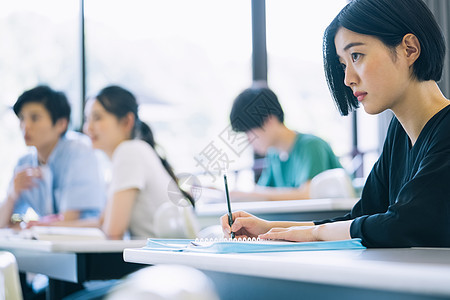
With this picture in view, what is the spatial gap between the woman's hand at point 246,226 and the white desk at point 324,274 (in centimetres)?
42

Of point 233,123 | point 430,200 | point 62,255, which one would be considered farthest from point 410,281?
point 233,123

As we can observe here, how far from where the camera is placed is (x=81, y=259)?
1.92 metres

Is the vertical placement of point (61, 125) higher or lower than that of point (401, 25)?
lower

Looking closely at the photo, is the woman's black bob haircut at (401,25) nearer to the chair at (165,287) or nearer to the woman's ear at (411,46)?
the woman's ear at (411,46)

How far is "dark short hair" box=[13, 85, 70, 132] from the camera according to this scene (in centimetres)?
350

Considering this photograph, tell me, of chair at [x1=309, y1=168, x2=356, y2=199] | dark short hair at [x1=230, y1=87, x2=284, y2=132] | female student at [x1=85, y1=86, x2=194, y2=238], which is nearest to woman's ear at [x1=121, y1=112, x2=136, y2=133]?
female student at [x1=85, y1=86, x2=194, y2=238]

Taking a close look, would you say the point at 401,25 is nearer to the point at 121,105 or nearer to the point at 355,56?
the point at 355,56

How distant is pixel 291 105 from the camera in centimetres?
634

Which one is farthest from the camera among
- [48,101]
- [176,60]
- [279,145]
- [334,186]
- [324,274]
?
[176,60]

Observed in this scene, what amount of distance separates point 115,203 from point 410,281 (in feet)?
6.55

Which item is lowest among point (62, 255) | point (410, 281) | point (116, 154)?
point (62, 255)

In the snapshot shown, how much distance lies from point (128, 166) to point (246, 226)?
47.5 inches

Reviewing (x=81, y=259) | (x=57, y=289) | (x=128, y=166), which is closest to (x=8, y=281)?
(x=81, y=259)

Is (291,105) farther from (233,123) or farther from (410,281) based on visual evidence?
(410,281)
